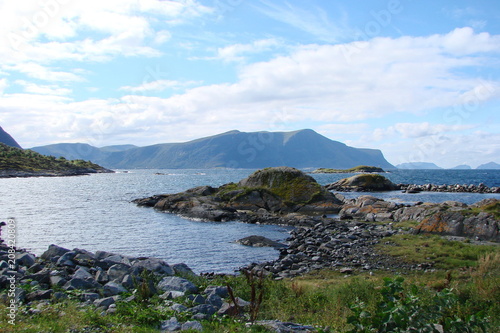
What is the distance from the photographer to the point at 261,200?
4797cm

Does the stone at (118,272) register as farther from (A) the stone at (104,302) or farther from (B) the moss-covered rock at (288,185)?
(B) the moss-covered rock at (288,185)

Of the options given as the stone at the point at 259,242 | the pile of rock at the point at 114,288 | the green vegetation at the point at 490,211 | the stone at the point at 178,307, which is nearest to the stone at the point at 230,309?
the pile of rock at the point at 114,288

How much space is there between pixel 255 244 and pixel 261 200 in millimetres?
21090

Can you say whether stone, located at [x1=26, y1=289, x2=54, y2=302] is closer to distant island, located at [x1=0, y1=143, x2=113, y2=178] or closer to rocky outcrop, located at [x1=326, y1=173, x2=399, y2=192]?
rocky outcrop, located at [x1=326, y1=173, x2=399, y2=192]

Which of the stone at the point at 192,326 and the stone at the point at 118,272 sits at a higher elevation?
the stone at the point at 192,326

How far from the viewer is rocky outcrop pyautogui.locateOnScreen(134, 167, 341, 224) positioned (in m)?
43.1

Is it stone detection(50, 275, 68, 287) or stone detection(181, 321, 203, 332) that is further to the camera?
stone detection(50, 275, 68, 287)

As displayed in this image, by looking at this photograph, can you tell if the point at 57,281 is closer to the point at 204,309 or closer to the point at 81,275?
the point at 81,275

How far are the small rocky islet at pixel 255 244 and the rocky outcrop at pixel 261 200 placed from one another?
0.14 m

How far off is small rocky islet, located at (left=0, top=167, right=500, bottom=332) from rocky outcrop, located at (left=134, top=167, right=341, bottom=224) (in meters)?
0.14

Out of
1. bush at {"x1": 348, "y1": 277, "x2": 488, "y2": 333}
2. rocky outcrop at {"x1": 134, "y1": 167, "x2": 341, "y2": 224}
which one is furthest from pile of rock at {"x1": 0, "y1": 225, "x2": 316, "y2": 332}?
rocky outcrop at {"x1": 134, "y1": 167, "x2": 341, "y2": 224}

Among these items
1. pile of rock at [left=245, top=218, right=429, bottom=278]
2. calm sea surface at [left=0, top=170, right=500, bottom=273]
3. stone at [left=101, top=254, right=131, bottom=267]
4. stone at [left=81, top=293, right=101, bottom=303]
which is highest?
stone at [left=81, top=293, right=101, bottom=303]

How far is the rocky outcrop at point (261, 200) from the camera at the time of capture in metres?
43.1

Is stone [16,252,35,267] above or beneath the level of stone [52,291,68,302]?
beneath
